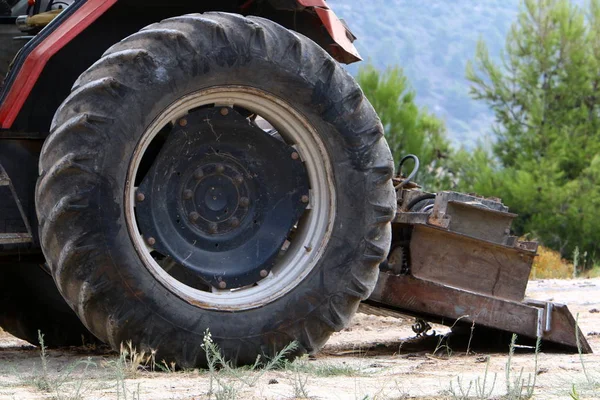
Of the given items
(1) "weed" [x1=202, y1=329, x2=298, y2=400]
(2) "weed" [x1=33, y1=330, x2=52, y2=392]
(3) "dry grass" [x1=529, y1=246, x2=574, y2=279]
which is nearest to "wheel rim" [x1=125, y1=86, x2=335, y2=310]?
(1) "weed" [x1=202, y1=329, x2=298, y2=400]

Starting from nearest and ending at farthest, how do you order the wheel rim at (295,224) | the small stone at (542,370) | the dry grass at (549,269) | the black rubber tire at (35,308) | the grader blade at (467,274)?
the wheel rim at (295,224)
the small stone at (542,370)
the grader blade at (467,274)
the black rubber tire at (35,308)
the dry grass at (549,269)

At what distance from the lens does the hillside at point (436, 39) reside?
91812mm

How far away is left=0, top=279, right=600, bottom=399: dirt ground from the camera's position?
3.63 meters

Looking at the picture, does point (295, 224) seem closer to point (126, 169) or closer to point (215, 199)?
point (215, 199)

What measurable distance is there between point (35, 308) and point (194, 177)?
5.17ft

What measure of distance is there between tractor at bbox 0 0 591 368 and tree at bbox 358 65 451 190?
57.8ft

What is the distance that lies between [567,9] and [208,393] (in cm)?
2254

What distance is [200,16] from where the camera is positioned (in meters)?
4.46

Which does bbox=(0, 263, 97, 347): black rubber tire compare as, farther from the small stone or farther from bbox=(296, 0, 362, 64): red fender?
the small stone

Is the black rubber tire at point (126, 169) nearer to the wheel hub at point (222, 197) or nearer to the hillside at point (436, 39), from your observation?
the wheel hub at point (222, 197)

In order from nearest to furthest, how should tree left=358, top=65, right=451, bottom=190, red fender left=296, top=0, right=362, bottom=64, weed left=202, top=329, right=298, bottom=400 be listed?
weed left=202, top=329, right=298, bottom=400 → red fender left=296, top=0, right=362, bottom=64 → tree left=358, top=65, right=451, bottom=190

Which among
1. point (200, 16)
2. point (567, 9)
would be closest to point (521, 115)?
point (567, 9)

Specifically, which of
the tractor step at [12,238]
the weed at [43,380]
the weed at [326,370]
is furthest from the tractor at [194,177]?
the weed at [43,380]

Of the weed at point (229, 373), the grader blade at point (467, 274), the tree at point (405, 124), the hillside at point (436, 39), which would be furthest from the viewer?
the hillside at point (436, 39)
